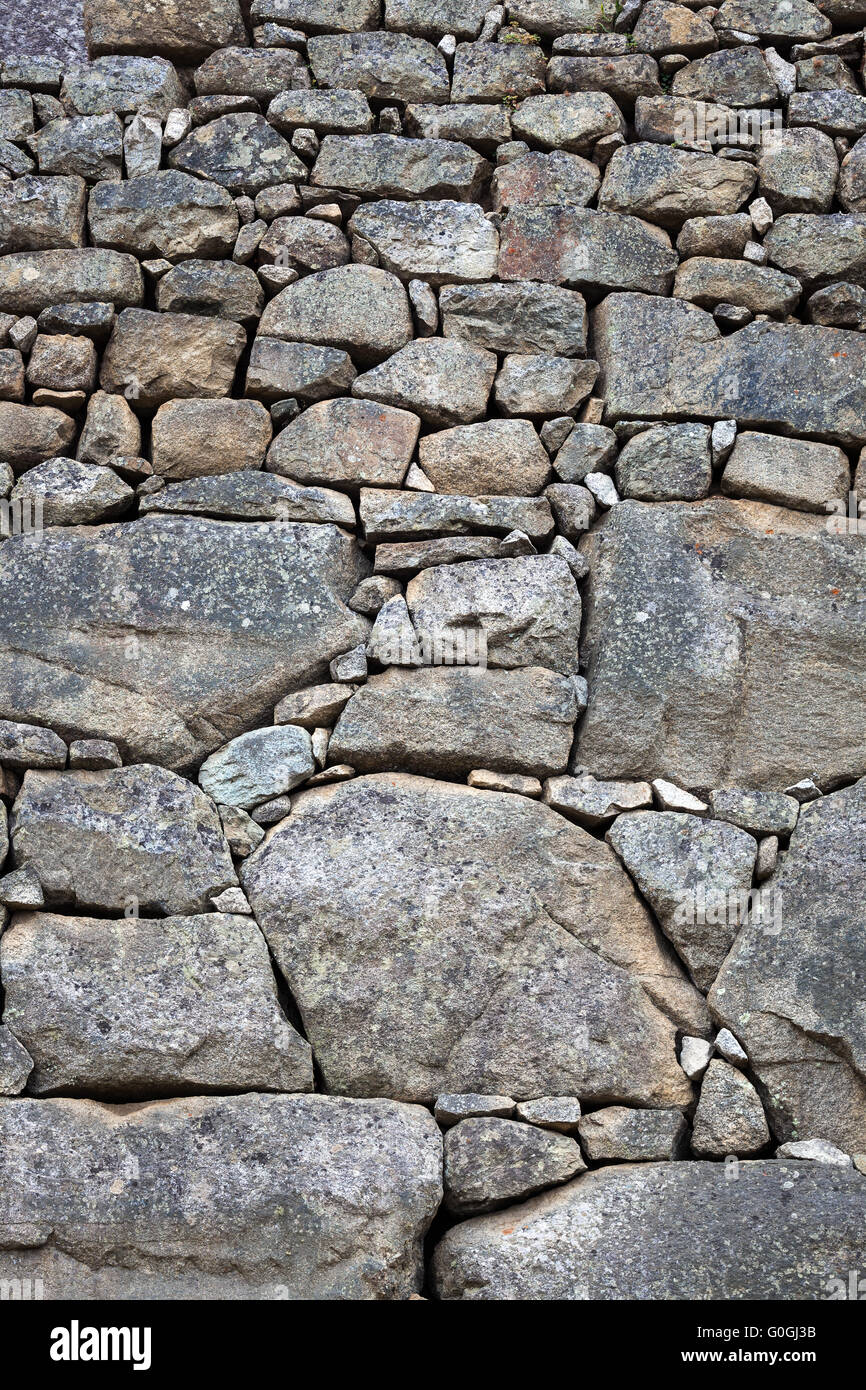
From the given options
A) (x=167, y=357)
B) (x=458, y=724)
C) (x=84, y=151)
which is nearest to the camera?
(x=458, y=724)

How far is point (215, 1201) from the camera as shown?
312 cm

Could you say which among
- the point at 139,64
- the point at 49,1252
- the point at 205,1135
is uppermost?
the point at 139,64

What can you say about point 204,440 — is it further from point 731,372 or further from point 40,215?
point 731,372

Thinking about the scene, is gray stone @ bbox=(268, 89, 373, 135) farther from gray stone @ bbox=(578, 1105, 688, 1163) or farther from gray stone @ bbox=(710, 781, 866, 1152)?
gray stone @ bbox=(578, 1105, 688, 1163)

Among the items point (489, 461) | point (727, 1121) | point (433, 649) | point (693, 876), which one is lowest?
point (727, 1121)

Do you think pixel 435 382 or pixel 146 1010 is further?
pixel 435 382

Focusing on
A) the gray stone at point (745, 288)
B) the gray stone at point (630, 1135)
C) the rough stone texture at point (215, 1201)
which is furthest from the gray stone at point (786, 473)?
the rough stone texture at point (215, 1201)

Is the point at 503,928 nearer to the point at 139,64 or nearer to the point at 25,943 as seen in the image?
the point at 25,943

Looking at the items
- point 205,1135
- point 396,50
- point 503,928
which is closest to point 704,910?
point 503,928

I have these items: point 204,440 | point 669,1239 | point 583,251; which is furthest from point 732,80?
point 669,1239

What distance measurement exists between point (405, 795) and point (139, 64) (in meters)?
2.75

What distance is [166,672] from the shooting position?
144 inches

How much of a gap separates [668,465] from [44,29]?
106 inches

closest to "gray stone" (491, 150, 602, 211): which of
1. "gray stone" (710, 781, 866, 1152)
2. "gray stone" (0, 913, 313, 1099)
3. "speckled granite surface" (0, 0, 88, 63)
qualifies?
"speckled granite surface" (0, 0, 88, 63)
